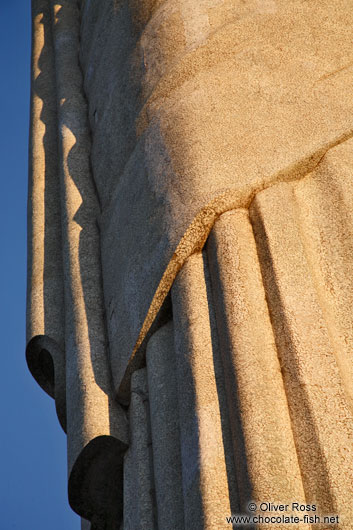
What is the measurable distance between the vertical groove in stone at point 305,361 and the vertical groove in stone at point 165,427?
2.77 ft

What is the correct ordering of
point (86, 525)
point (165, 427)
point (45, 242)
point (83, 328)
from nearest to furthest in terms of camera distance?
1. point (165, 427)
2. point (83, 328)
3. point (86, 525)
4. point (45, 242)

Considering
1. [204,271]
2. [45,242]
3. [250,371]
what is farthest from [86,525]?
[250,371]

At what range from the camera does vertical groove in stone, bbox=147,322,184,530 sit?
190 inches

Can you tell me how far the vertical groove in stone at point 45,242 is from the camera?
689cm

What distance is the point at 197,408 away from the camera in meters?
4.65

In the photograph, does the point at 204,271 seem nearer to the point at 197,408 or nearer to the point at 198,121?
the point at 197,408

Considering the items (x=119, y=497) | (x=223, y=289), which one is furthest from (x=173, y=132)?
(x=119, y=497)

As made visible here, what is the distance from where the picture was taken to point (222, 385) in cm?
474

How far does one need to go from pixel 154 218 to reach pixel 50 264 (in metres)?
1.97

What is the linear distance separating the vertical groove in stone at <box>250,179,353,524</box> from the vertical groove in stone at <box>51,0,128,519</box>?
1.47 metres

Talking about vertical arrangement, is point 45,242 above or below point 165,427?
above

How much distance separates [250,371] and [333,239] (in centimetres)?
118

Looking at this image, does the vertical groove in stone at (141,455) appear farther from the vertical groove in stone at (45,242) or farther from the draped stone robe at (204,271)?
the vertical groove in stone at (45,242)

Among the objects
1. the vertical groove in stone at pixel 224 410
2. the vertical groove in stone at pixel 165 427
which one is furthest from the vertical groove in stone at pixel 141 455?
the vertical groove in stone at pixel 224 410
